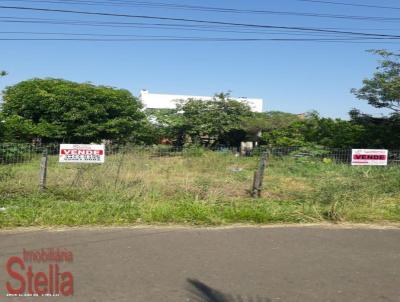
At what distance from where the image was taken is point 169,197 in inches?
339

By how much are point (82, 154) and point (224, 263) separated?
15.9 ft

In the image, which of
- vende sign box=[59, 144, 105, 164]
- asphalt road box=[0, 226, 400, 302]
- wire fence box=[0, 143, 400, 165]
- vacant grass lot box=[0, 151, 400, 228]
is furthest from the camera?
wire fence box=[0, 143, 400, 165]

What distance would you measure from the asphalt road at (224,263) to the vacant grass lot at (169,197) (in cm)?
54

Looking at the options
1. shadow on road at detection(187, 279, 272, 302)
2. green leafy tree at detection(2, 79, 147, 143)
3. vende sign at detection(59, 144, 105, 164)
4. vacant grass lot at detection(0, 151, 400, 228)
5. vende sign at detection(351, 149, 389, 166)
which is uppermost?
green leafy tree at detection(2, 79, 147, 143)

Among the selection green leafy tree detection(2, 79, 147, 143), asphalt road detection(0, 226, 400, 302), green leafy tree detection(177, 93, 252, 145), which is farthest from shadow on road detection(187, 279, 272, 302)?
green leafy tree detection(177, 93, 252, 145)

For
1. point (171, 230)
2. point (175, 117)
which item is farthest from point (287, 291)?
point (175, 117)

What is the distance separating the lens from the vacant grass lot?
714 centimetres

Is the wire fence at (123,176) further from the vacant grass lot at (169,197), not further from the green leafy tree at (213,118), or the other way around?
the green leafy tree at (213,118)

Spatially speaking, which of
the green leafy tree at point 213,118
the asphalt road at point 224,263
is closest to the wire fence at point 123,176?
the asphalt road at point 224,263

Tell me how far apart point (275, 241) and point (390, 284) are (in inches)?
72.5

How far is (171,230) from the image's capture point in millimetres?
6594

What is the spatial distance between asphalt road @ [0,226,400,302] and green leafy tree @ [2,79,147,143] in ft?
61.2

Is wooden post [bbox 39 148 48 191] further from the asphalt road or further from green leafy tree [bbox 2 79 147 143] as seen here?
green leafy tree [bbox 2 79 147 143]

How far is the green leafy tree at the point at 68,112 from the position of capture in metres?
24.1
